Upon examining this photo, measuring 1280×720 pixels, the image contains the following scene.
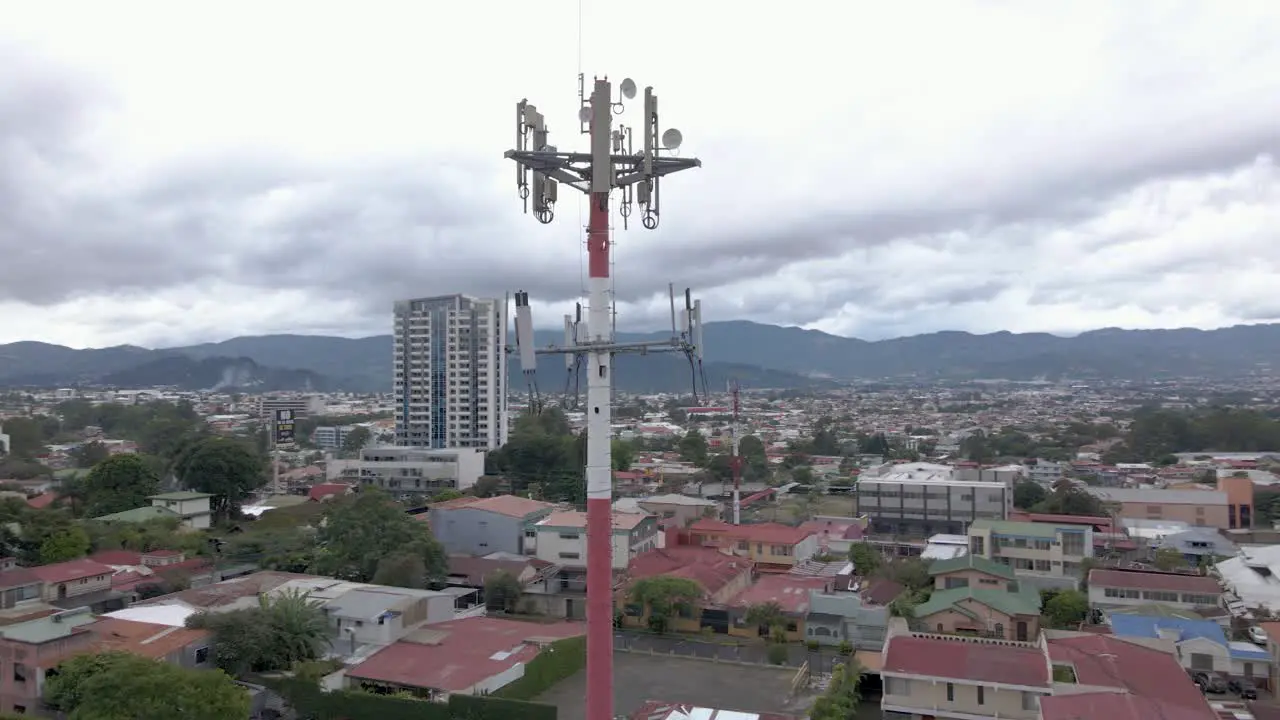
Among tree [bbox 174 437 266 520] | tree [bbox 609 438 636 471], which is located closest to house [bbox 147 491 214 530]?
tree [bbox 174 437 266 520]

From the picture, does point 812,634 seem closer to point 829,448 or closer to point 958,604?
point 958,604

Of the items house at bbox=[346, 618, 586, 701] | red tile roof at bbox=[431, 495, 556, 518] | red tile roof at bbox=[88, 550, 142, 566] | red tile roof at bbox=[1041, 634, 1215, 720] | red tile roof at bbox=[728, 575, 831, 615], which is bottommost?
red tile roof at bbox=[728, 575, 831, 615]

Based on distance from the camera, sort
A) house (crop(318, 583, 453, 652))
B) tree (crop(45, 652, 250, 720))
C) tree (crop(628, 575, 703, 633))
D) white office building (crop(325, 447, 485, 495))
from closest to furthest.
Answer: tree (crop(45, 652, 250, 720)) < house (crop(318, 583, 453, 652)) < tree (crop(628, 575, 703, 633)) < white office building (crop(325, 447, 485, 495))

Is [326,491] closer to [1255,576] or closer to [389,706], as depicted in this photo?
[389,706]

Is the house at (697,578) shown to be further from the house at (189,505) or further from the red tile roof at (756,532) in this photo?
the house at (189,505)

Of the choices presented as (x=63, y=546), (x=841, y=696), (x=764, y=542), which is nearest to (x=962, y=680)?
(x=841, y=696)

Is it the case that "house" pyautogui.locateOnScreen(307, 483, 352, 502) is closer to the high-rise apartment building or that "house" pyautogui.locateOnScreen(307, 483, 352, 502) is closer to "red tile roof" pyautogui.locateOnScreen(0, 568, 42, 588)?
the high-rise apartment building

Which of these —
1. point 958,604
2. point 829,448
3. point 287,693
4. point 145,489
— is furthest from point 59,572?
point 829,448
